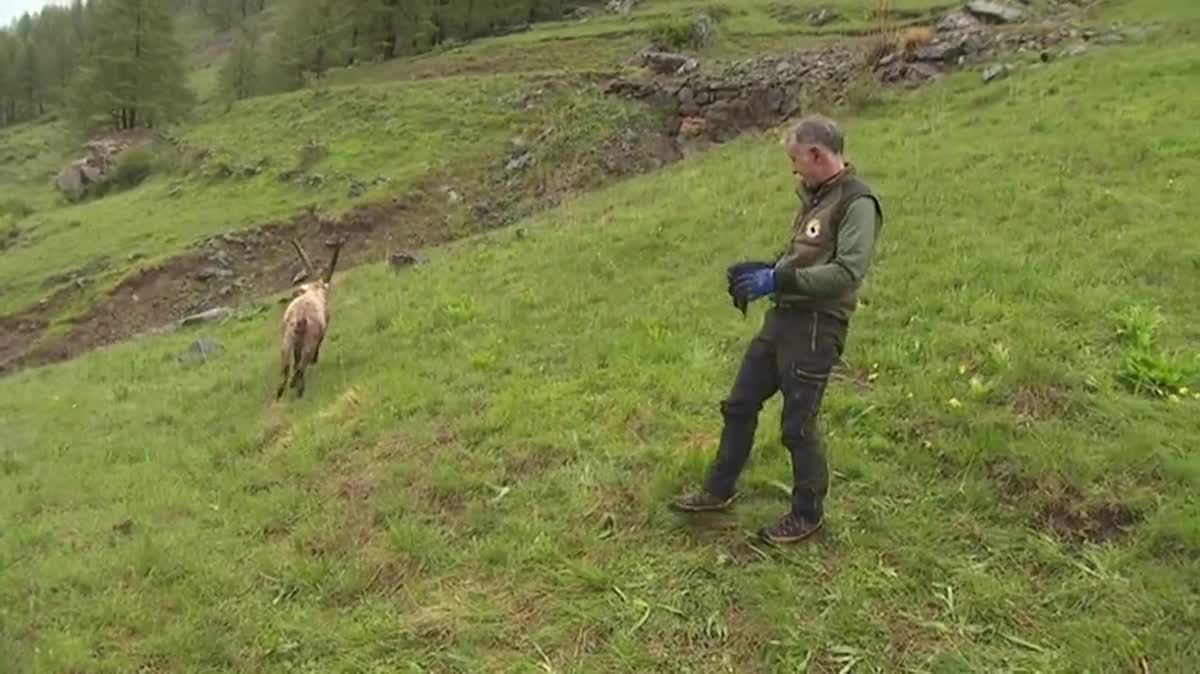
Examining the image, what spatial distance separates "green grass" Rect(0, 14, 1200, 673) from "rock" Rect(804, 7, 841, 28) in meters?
25.0

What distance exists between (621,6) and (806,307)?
49.4m

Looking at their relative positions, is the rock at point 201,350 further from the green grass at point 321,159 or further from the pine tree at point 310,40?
the pine tree at point 310,40

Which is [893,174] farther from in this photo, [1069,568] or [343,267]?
[343,267]

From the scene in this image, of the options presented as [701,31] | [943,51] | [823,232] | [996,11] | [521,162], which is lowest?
[521,162]

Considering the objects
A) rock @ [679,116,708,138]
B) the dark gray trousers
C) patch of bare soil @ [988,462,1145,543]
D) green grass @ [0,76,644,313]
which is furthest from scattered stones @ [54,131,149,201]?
patch of bare soil @ [988,462,1145,543]

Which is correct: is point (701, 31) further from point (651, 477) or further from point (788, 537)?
point (788, 537)

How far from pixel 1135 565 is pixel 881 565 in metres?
1.40

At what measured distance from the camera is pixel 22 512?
8797mm

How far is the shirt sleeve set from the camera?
5.47 m

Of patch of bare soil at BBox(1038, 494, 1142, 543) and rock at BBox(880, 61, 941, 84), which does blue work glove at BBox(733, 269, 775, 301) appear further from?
rock at BBox(880, 61, 941, 84)

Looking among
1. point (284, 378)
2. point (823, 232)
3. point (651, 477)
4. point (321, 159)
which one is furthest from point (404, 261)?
point (321, 159)

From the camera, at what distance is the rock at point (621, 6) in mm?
50500

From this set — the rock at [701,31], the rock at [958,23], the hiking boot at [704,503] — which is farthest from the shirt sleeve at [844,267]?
the rock at [701,31]

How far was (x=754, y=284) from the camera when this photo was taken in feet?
18.1
